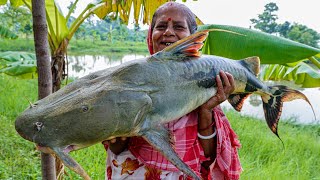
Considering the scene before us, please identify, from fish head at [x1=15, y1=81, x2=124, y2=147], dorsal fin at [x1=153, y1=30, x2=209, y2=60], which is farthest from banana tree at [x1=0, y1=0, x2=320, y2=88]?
fish head at [x1=15, y1=81, x2=124, y2=147]

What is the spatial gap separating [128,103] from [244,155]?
4249mm

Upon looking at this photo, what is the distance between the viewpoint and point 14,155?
4195 mm

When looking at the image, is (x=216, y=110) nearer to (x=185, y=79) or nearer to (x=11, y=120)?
(x=185, y=79)

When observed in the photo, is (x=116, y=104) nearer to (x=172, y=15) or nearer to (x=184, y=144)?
(x=184, y=144)

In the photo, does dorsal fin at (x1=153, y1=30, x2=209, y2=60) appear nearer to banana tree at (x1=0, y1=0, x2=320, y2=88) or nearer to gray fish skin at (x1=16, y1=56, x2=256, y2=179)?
gray fish skin at (x1=16, y1=56, x2=256, y2=179)

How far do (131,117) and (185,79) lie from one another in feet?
1.12

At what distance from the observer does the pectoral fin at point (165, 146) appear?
116 cm

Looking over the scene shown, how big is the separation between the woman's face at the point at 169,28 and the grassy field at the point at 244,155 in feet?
7.43

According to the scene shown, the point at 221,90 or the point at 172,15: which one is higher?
the point at 172,15

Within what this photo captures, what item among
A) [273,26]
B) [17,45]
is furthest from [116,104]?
[17,45]

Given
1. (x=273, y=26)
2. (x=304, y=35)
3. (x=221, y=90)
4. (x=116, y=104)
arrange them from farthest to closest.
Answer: (x=273, y=26) < (x=304, y=35) < (x=221, y=90) < (x=116, y=104)

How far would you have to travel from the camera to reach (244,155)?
512 cm

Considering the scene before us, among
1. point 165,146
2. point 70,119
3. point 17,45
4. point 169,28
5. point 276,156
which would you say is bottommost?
point 17,45

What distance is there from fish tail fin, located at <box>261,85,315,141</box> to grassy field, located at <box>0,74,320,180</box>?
220 centimetres
